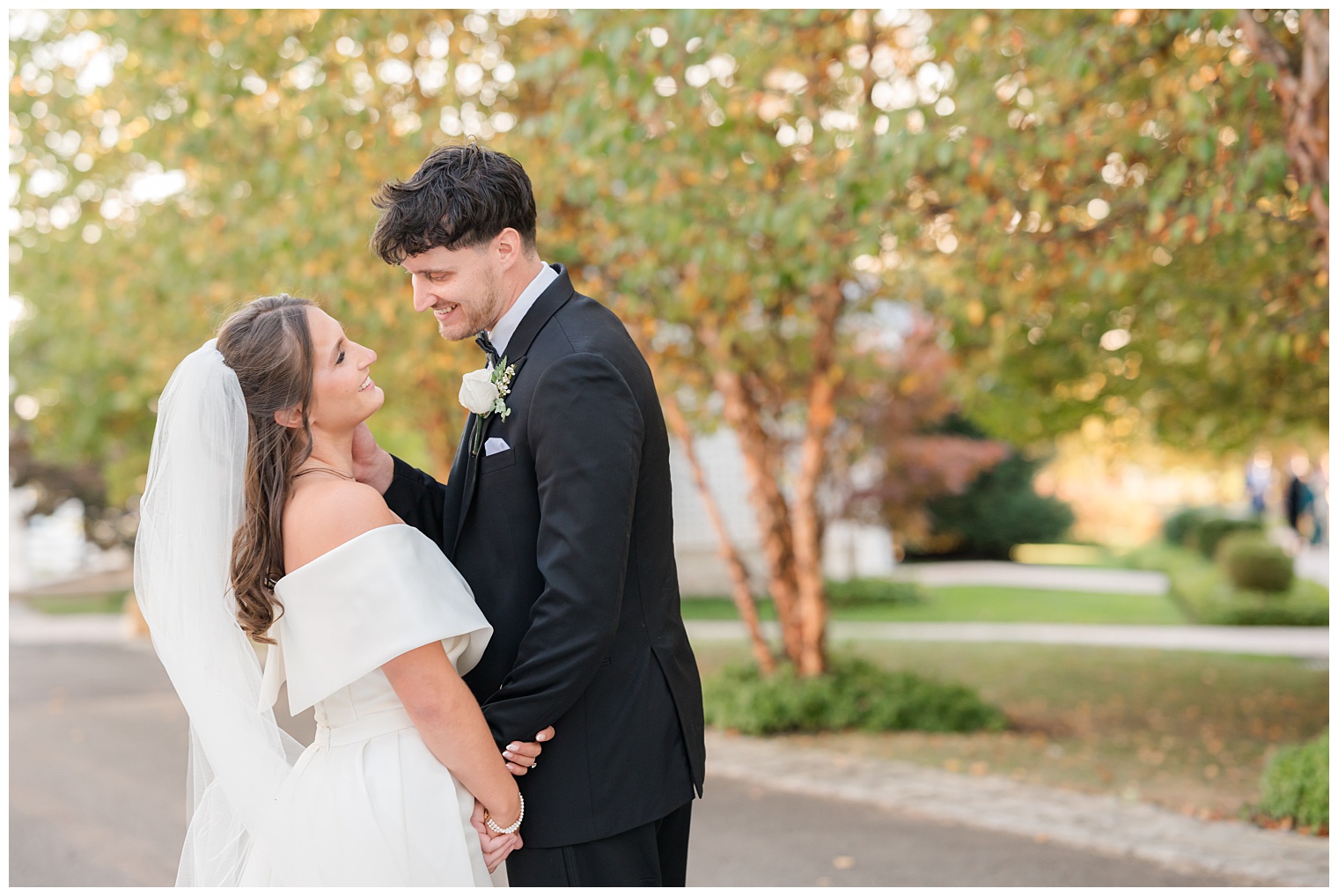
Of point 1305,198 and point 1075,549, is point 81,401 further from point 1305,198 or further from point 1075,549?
point 1075,549

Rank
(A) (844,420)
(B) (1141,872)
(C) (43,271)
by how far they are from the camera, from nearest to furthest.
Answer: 1. (B) (1141,872)
2. (C) (43,271)
3. (A) (844,420)

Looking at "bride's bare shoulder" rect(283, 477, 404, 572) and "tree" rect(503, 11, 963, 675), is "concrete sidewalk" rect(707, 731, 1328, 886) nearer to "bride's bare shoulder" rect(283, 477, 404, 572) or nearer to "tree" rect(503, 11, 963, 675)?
"tree" rect(503, 11, 963, 675)

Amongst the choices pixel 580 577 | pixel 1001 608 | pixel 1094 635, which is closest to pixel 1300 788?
pixel 580 577

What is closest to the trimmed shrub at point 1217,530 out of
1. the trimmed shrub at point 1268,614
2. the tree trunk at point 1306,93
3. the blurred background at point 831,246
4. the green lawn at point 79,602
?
the trimmed shrub at point 1268,614

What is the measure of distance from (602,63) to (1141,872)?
4.75 metres

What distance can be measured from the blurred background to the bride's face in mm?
424

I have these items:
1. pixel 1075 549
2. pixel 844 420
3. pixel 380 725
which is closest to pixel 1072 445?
pixel 1075 549

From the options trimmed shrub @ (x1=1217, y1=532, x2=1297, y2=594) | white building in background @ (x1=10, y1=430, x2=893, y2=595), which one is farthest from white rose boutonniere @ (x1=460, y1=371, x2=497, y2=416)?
trimmed shrub @ (x1=1217, y1=532, x2=1297, y2=594)

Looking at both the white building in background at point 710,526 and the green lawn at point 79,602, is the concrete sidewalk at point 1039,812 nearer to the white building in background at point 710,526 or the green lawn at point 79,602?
the white building in background at point 710,526

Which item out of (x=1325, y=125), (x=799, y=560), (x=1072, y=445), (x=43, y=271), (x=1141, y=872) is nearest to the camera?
(x=1325, y=125)

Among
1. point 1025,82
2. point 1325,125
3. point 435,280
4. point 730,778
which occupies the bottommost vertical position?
point 730,778

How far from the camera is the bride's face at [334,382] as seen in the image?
7.92ft

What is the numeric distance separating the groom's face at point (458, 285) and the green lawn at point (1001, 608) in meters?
14.6

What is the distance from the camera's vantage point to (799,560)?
961 cm
